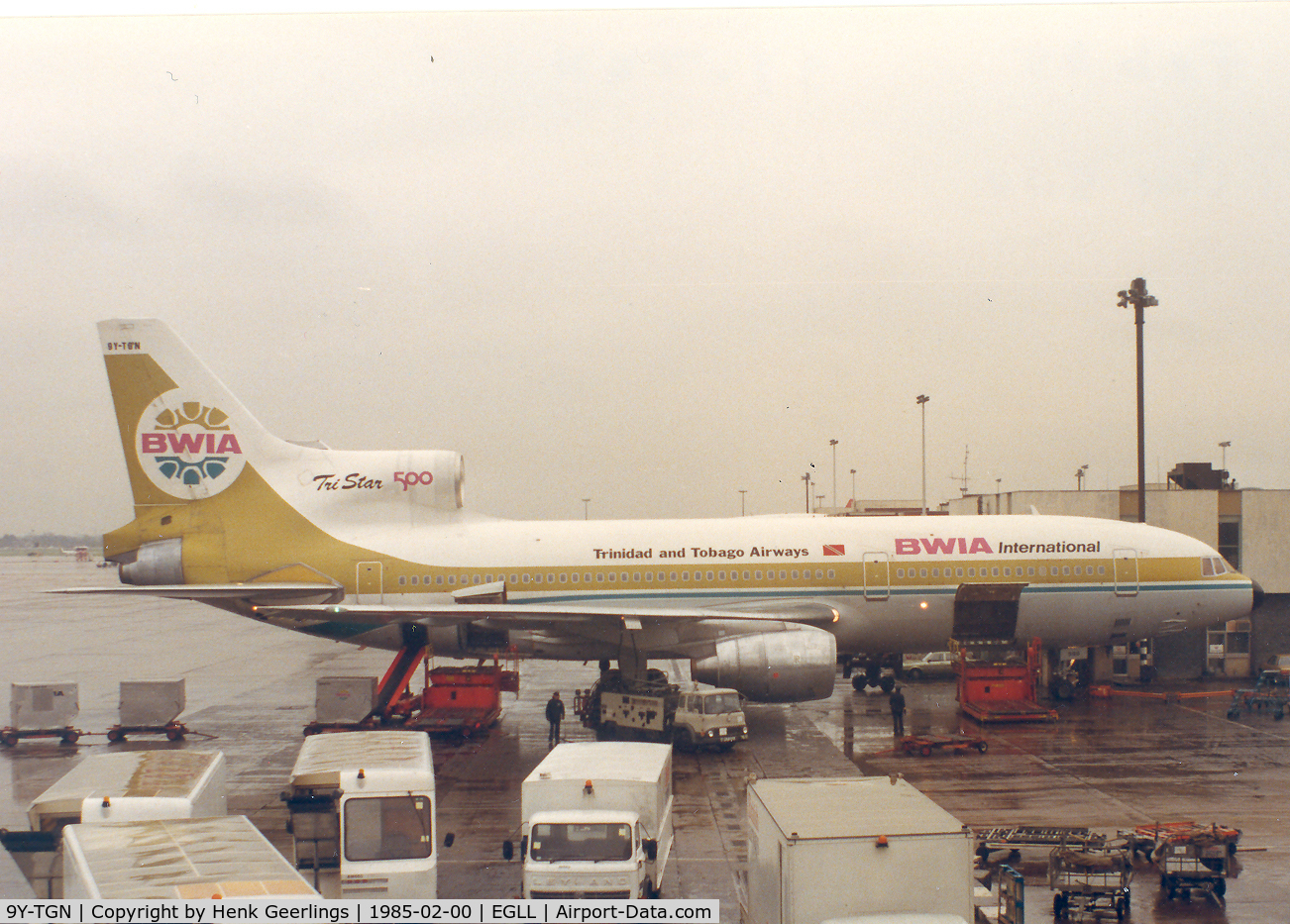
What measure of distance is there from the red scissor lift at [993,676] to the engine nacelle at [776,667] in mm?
5513

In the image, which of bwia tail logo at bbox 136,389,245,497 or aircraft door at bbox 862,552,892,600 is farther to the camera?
bwia tail logo at bbox 136,389,245,497

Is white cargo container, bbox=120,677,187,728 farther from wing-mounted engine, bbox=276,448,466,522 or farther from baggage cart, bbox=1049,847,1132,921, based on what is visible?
baggage cart, bbox=1049,847,1132,921

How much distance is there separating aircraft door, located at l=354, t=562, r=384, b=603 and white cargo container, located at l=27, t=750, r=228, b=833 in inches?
432

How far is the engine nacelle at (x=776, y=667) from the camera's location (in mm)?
22234

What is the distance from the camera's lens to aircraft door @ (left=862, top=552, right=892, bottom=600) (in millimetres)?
25312

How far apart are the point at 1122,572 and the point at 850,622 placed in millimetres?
7661

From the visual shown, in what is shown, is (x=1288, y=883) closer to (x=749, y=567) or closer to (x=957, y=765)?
(x=957, y=765)

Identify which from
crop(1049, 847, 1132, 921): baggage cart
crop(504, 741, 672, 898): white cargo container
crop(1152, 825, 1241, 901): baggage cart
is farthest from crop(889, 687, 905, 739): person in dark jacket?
crop(504, 741, 672, 898): white cargo container

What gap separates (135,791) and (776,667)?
13871 millimetres

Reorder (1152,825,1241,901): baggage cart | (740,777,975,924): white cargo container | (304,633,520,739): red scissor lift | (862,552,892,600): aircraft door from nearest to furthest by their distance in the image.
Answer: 1. (740,777,975,924): white cargo container
2. (1152,825,1241,901): baggage cart
3. (304,633,520,739): red scissor lift
4. (862,552,892,600): aircraft door

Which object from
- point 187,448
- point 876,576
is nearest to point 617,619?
point 876,576

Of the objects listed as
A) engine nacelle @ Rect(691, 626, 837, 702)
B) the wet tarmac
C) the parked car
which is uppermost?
engine nacelle @ Rect(691, 626, 837, 702)

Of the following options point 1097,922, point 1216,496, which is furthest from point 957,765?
point 1216,496

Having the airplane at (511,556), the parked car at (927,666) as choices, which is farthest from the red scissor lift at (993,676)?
the parked car at (927,666)
